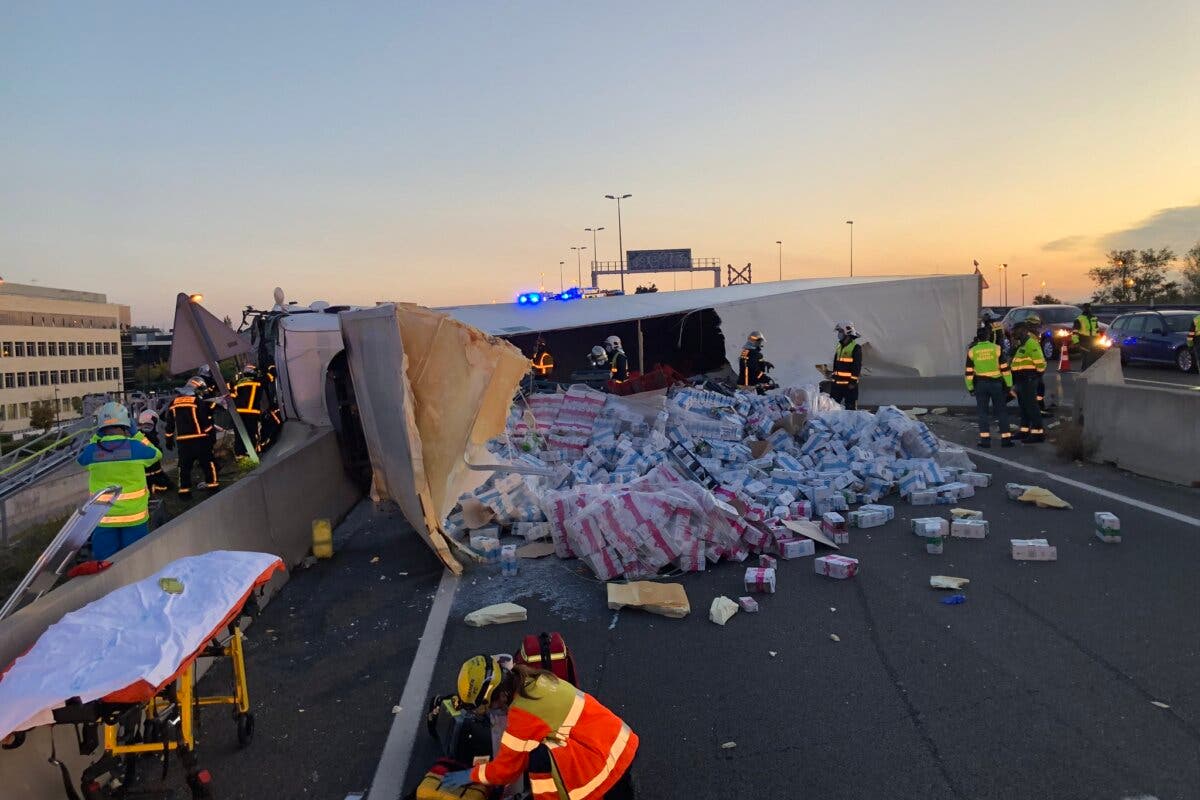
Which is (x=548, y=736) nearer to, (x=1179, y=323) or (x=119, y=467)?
(x=119, y=467)

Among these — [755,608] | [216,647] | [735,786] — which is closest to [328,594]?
[216,647]

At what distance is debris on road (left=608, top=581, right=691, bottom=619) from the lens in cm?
591

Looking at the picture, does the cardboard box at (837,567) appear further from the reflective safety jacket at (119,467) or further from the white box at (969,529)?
the reflective safety jacket at (119,467)

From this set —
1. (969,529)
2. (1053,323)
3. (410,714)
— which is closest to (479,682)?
(410,714)

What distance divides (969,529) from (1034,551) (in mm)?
770

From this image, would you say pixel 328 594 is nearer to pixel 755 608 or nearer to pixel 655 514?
pixel 655 514

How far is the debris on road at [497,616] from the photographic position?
19.4 feet

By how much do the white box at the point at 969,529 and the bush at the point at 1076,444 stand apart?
4317 millimetres

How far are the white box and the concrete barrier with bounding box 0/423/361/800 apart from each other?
634cm

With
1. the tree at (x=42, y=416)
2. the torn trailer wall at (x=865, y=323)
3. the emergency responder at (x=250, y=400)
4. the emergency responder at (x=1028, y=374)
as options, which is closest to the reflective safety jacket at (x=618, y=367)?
the torn trailer wall at (x=865, y=323)

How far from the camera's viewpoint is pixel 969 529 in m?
7.45

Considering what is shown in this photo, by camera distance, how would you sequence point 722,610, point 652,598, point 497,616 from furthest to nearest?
point 652,598, point 497,616, point 722,610

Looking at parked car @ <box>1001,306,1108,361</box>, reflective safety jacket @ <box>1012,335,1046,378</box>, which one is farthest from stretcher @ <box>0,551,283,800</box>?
parked car @ <box>1001,306,1108,361</box>

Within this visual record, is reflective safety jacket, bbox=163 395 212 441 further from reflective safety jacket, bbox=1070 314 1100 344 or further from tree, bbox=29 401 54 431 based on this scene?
tree, bbox=29 401 54 431
